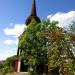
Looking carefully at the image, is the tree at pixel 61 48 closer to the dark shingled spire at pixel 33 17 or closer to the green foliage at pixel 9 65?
the green foliage at pixel 9 65

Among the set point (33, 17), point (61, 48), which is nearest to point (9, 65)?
point (33, 17)

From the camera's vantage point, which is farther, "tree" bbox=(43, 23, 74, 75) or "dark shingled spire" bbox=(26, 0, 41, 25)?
"dark shingled spire" bbox=(26, 0, 41, 25)

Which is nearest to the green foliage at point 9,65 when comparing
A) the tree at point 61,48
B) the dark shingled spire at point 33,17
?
the dark shingled spire at point 33,17

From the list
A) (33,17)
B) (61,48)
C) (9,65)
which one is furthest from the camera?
(33,17)

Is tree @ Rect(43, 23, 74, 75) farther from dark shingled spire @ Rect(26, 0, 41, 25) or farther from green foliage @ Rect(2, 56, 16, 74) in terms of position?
dark shingled spire @ Rect(26, 0, 41, 25)

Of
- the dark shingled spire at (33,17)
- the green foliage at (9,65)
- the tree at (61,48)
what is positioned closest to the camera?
the tree at (61,48)

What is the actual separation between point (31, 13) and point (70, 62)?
51089 millimetres

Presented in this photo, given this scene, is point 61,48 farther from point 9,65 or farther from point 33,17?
point 33,17

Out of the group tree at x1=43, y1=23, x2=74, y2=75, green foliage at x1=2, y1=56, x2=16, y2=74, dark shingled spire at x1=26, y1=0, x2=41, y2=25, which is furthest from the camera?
dark shingled spire at x1=26, y1=0, x2=41, y2=25

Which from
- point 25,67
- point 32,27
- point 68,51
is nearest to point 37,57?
point 32,27

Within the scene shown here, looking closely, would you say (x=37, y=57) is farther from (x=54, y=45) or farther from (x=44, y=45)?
(x=54, y=45)

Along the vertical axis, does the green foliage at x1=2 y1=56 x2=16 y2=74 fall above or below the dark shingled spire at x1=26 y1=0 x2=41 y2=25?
below

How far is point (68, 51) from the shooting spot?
23047 millimetres

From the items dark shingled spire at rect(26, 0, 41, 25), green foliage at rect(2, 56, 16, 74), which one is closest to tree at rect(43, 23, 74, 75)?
green foliage at rect(2, 56, 16, 74)
